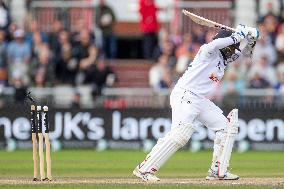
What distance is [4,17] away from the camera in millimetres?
26188

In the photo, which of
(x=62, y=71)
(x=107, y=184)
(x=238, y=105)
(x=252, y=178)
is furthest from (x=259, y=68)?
(x=107, y=184)

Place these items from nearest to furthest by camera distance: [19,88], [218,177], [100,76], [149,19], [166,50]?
[218,177] → [19,88] → [100,76] → [166,50] → [149,19]

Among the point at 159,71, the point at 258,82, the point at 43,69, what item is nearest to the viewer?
the point at 258,82

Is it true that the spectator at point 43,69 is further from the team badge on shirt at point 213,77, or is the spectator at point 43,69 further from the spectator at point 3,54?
the team badge on shirt at point 213,77

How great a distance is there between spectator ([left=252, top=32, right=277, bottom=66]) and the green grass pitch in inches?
117

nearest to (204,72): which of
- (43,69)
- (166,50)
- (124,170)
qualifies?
(124,170)

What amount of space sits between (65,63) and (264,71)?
4.63m

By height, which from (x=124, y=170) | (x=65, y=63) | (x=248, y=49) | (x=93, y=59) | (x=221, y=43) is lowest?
(x=124, y=170)

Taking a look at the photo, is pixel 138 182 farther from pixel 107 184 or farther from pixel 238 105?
pixel 238 105

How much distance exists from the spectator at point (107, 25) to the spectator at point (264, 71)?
3754 millimetres

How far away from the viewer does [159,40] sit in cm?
2639

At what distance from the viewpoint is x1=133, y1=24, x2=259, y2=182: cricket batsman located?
14.4 metres

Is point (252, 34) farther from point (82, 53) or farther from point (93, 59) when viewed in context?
point (82, 53)

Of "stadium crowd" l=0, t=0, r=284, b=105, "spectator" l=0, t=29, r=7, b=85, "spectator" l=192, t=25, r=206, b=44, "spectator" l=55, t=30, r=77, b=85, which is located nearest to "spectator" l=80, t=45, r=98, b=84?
"stadium crowd" l=0, t=0, r=284, b=105
